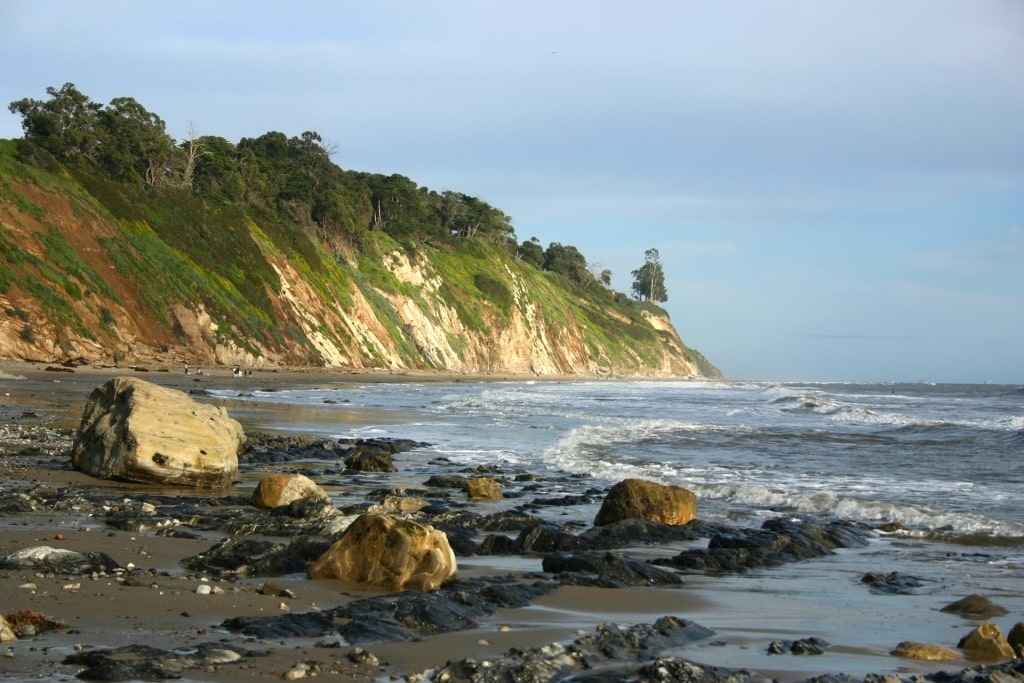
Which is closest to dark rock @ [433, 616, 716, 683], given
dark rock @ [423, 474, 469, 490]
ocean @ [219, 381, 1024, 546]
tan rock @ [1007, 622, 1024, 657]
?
tan rock @ [1007, 622, 1024, 657]

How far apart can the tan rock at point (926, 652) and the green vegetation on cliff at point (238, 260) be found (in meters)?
38.1

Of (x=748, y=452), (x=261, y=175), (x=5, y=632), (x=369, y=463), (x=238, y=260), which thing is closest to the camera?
(x=5, y=632)

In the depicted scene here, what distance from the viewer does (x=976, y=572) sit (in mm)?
8930

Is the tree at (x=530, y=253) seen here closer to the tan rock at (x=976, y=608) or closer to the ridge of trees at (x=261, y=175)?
the ridge of trees at (x=261, y=175)

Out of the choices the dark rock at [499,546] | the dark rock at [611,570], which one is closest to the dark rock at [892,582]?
the dark rock at [611,570]

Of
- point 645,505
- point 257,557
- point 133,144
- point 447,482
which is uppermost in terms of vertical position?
point 133,144

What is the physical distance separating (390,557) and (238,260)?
56772mm

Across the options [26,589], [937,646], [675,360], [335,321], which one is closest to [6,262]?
[335,321]

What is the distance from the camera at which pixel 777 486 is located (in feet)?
48.6

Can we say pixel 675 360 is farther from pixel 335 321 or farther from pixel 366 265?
pixel 335 321

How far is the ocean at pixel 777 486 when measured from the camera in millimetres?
6754

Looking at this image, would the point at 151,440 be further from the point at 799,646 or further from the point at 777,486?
the point at 777,486

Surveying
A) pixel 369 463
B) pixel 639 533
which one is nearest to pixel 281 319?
pixel 369 463

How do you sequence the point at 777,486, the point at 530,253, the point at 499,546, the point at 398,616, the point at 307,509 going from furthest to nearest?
the point at 530,253 → the point at 777,486 → the point at 307,509 → the point at 499,546 → the point at 398,616
